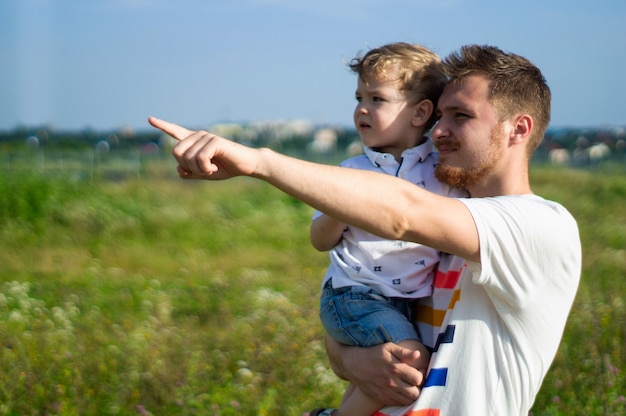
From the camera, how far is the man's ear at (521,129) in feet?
8.82

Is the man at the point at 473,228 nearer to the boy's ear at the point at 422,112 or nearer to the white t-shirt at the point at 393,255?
the white t-shirt at the point at 393,255

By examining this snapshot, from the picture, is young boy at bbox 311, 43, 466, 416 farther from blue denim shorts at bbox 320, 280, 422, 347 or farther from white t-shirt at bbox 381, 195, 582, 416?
white t-shirt at bbox 381, 195, 582, 416

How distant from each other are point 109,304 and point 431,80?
19.8ft

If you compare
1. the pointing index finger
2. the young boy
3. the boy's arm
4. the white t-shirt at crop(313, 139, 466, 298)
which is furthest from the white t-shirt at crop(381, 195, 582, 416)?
the pointing index finger

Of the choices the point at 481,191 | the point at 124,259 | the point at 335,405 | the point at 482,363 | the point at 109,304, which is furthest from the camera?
the point at 124,259

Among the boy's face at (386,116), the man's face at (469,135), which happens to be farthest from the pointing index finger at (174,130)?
the boy's face at (386,116)

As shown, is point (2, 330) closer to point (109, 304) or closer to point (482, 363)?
point (109, 304)

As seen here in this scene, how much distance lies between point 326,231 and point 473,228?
67 cm

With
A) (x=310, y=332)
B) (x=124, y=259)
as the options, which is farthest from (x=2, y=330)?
(x=124, y=259)

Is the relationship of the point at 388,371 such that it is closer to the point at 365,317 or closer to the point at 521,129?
the point at 365,317

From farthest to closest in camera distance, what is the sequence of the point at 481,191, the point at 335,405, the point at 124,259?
the point at 124,259 < the point at 335,405 < the point at 481,191

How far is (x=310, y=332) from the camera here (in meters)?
6.64

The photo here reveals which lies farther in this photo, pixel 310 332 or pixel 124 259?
pixel 124 259

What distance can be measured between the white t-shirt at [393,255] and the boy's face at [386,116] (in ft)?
0.21
